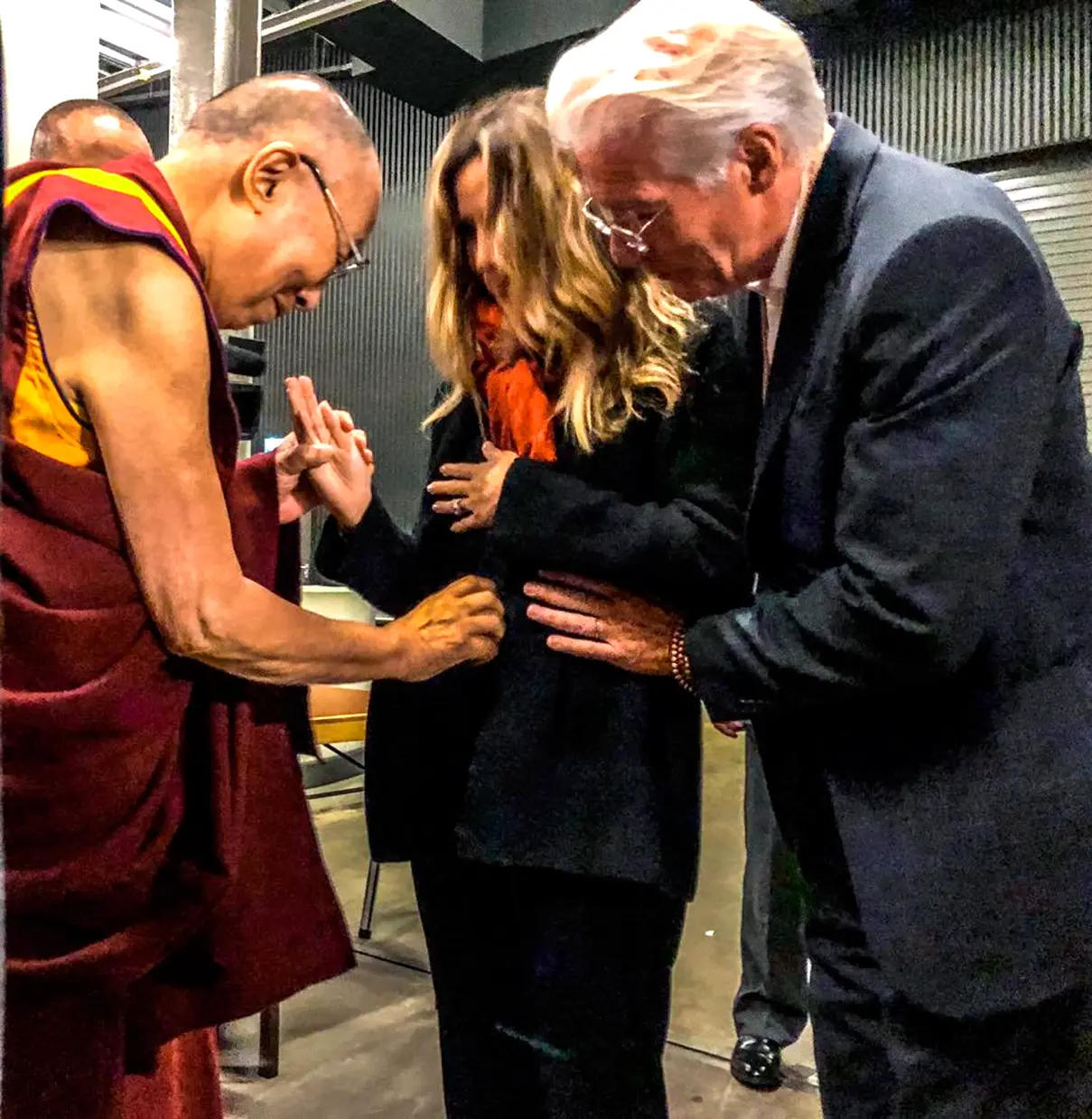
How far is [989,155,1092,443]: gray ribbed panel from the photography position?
360cm

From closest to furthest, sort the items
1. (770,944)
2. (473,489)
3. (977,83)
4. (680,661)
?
1. (680,661)
2. (473,489)
3. (770,944)
4. (977,83)

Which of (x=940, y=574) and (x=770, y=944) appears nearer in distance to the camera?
(x=940, y=574)

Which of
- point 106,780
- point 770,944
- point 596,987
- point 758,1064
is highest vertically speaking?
point 106,780

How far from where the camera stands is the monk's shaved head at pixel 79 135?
174cm

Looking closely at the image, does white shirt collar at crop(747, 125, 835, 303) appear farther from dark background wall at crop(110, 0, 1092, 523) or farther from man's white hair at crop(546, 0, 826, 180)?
dark background wall at crop(110, 0, 1092, 523)

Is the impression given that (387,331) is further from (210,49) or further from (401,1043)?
(401,1043)

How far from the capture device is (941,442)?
32.8 inches

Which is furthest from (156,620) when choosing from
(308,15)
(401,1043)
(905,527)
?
(308,15)

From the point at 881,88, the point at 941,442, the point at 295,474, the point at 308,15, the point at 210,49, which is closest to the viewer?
the point at 941,442

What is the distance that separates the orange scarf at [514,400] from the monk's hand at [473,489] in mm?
26

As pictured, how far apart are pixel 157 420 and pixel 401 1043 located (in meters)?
1.80

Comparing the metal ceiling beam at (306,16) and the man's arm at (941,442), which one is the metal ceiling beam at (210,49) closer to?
the metal ceiling beam at (306,16)

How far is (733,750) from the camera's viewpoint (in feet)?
15.6

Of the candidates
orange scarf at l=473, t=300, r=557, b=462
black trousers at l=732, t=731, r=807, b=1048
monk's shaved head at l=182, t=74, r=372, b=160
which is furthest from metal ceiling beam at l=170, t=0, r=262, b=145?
black trousers at l=732, t=731, r=807, b=1048
